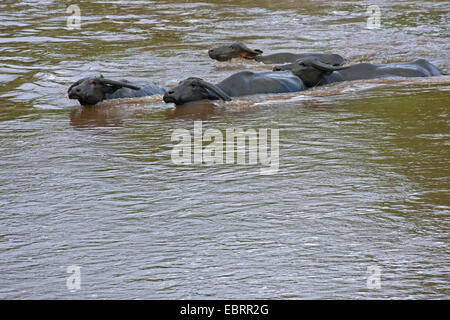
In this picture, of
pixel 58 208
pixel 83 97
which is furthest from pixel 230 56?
pixel 58 208

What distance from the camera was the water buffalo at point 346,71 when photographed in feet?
35.1

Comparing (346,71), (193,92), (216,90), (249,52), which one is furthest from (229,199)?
(249,52)

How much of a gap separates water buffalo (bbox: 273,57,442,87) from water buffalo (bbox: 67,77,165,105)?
2087 millimetres

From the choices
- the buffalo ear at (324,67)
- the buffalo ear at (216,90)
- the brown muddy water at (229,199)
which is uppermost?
the buffalo ear at (324,67)

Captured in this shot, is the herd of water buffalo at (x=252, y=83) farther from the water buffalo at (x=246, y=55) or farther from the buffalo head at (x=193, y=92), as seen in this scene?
the water buffalo at (x=246, y=55)

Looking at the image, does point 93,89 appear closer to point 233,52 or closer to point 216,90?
point 216,90

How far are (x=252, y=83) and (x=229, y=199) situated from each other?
4.74m

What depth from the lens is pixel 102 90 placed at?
10133mm

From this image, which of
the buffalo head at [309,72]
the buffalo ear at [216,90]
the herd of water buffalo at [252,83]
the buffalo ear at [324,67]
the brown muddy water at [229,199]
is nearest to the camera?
the brown muddy water at [229,199]

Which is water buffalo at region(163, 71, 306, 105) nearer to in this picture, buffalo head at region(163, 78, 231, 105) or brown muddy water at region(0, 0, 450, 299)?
Result: buffalo head at region(163, 78, 231, 105)

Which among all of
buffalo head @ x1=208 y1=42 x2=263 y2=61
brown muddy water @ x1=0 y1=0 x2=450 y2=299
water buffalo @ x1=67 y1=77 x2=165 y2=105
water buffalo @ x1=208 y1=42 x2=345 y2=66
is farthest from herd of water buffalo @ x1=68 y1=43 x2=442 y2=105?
buffalo head @ x1=208 y1=42 x2=263 y2=61

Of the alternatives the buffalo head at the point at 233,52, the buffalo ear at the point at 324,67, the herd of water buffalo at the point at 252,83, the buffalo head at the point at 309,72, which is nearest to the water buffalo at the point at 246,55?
the buffalo head at the point at 233,52

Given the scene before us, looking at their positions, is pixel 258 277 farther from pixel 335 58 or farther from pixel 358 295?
pixel 335 58

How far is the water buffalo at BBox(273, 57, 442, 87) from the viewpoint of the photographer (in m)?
10.7
